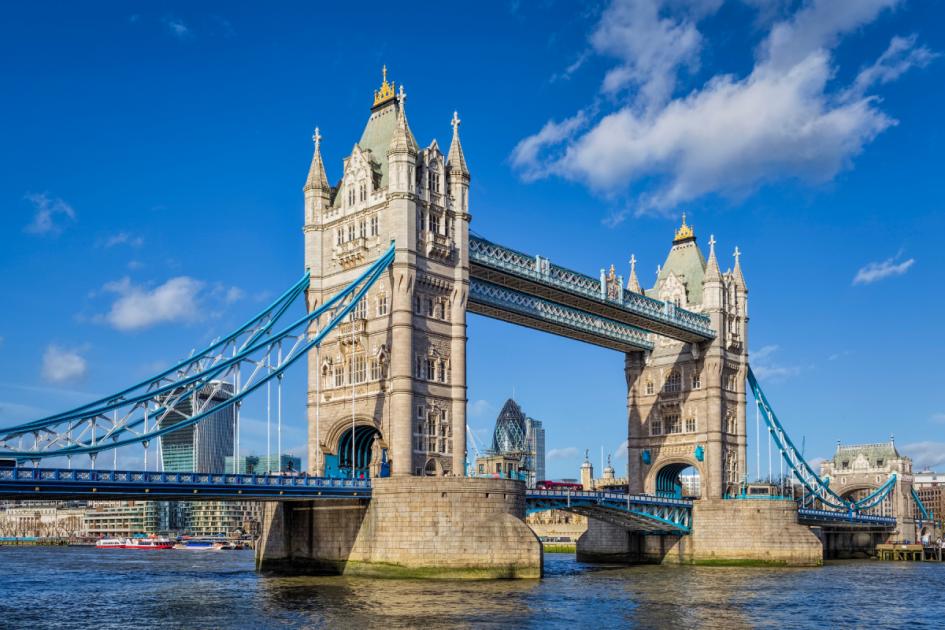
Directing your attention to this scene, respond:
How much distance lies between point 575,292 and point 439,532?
90.0 ft

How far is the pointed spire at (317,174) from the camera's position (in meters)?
75.2

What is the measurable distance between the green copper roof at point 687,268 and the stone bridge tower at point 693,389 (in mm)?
91

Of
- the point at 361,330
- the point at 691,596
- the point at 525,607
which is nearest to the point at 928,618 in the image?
the point at 691,596

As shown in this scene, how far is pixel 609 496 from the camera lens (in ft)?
274

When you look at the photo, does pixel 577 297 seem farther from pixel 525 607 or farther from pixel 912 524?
pixel 912 524

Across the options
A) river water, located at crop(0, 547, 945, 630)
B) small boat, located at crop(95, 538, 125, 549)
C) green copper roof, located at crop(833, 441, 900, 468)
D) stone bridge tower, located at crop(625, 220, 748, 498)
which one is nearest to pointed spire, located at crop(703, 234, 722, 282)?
stone bridge tower, located at crop(625, 220, 748, 498)

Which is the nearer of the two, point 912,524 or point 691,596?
point 691,596

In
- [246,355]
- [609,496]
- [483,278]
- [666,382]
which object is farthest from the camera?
[666,382]

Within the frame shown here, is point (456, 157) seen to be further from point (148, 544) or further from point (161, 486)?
point (148, 544)

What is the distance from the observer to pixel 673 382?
Answer: 101 m

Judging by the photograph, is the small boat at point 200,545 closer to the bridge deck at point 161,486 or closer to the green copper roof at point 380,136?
the green copper roof at point 380,136

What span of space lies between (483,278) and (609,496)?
63.6ft

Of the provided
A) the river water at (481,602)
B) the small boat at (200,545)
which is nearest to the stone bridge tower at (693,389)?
the river water at (481,602)

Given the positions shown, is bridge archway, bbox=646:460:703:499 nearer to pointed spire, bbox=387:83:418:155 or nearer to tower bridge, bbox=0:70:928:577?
tower bridge, bbox=0:70:928:577
